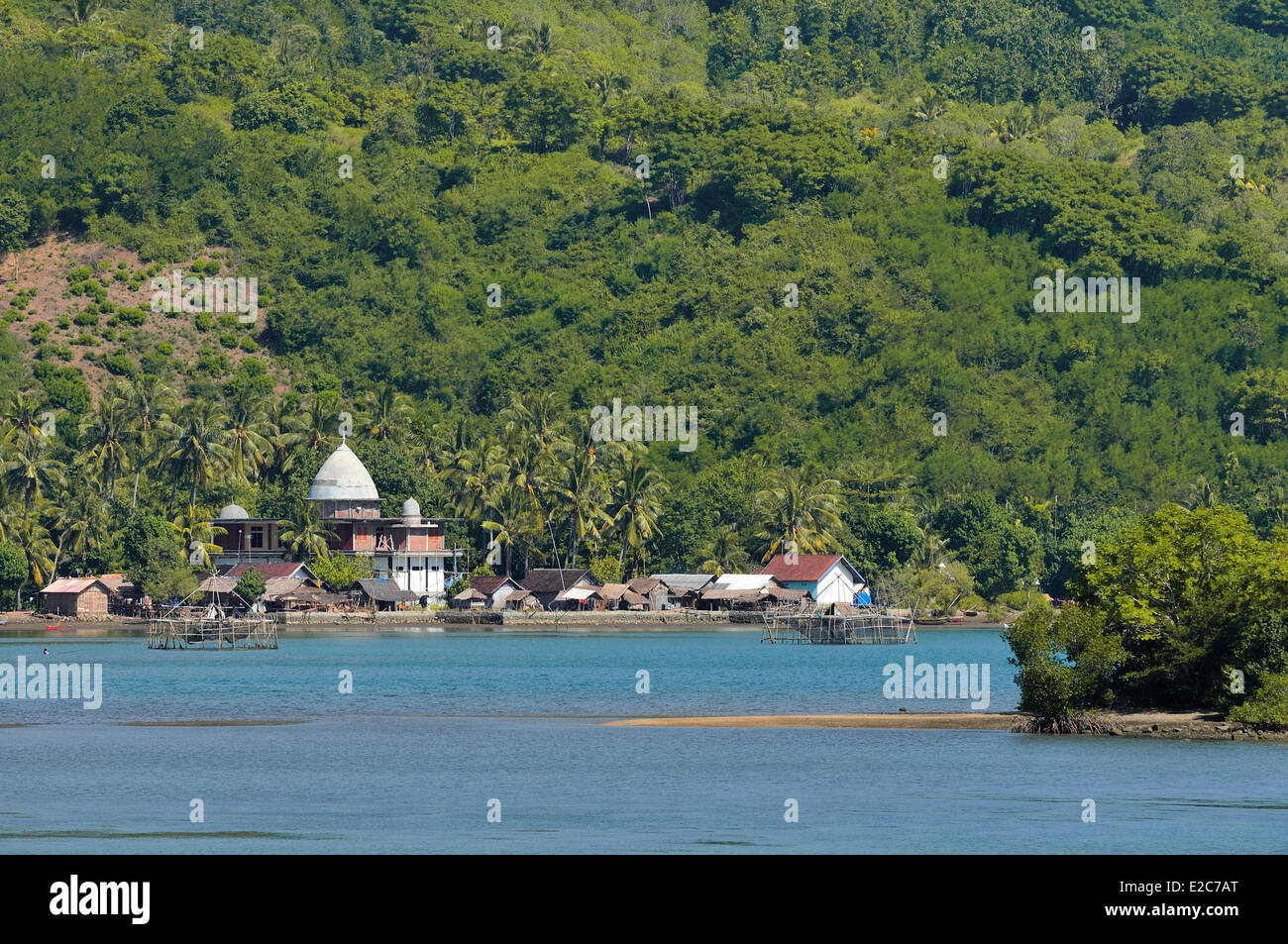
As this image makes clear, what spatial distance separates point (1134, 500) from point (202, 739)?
122003 mm

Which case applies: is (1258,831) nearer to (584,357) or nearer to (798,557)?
(798,557)

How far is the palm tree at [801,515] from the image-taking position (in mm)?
153250

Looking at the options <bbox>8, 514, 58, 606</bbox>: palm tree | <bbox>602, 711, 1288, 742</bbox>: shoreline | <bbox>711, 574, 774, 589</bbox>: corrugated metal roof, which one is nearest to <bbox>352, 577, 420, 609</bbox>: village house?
<bbox>8, 514, 58, 606</bbox>: palm tree

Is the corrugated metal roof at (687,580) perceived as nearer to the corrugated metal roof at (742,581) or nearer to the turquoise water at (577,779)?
the corrugated metal roof at (742,581)

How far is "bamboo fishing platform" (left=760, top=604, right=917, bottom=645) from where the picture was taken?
12694cm

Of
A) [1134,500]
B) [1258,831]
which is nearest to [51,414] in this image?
[1134,500]

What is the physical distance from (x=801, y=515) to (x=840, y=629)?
1045 inches

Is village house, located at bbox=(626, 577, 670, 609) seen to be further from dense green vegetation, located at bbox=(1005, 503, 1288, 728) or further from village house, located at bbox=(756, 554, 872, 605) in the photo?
dense green vegetation, located at bbox=(1005, 503, 1288, 728)

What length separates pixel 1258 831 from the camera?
135ft

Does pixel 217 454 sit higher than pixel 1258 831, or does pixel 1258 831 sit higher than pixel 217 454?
pixel 217 454

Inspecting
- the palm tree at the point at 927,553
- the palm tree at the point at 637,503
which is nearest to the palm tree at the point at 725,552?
the palm tree at the point at 637,503

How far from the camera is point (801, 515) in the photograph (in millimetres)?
153875

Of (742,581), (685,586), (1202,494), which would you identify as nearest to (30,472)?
(685,586)
